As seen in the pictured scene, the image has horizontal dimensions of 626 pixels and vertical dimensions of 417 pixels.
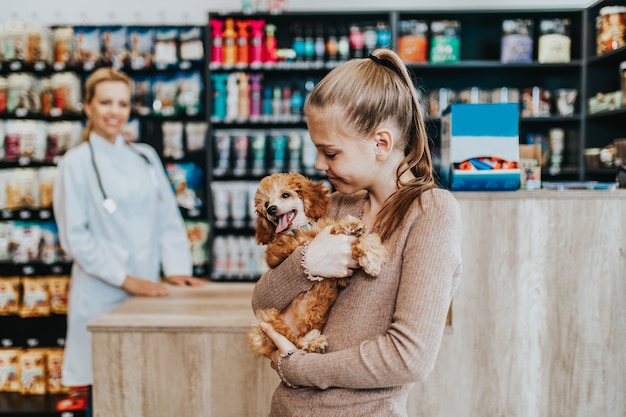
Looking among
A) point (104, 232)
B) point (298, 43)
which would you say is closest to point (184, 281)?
point (104, 232)

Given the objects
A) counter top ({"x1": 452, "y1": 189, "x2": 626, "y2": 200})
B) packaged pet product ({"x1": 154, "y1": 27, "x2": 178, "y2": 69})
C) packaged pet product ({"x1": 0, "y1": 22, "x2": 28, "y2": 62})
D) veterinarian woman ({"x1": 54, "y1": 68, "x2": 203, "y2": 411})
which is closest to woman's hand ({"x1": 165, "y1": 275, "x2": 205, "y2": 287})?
veterinarian woman ({"x1": 54, "y1": 68, "x2": 203, "y2": 411})

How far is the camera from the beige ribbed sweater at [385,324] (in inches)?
40.7

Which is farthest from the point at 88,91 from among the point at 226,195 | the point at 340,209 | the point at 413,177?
the point at 413,177

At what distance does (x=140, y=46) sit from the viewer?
427 cm

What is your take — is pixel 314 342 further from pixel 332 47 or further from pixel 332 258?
pixel 332 47

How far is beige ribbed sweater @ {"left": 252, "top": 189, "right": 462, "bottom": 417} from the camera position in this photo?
1033 millimetres

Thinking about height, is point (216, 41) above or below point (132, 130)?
above

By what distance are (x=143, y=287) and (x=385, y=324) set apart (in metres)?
1.71

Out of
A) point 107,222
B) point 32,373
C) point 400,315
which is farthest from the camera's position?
point 32,373

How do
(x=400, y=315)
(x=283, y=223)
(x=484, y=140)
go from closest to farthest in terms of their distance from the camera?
(x=400, y=315) → (x=283, y=223) → (x=484, y=140)

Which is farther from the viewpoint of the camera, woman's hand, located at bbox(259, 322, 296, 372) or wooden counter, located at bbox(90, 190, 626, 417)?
wooden counter, located at bbox(90, 190, 626, 417)

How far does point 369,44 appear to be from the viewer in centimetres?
415

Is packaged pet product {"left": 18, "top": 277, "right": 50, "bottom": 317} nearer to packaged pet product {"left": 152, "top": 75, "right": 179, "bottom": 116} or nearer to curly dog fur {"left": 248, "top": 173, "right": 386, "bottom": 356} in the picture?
packaged pet product {"left": 152, "top": 75, "right": 179, "bottom": 116}

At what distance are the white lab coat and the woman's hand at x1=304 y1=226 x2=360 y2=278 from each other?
1.71 m
